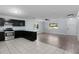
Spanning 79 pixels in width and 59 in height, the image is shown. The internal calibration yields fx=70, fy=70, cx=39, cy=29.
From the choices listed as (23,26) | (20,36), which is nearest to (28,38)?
(20,36)

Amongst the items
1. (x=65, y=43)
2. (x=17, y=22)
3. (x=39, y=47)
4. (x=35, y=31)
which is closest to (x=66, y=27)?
(x=65, y=43)

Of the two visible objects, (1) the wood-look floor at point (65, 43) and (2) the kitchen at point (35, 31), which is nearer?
(1) the wood-look floor at point (65, 43)

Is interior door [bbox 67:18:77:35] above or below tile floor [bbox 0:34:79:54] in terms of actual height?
above

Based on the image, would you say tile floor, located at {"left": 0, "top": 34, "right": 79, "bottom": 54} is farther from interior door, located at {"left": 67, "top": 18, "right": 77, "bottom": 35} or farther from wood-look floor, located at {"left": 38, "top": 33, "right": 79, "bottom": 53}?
interior door, located at {"left": 67, "top": 18, "right": 77, "bottom": 35}

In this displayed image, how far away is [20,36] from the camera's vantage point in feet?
23.1

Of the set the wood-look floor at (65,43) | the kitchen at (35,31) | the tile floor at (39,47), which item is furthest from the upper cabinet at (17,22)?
the wood-look floor at (65,43)

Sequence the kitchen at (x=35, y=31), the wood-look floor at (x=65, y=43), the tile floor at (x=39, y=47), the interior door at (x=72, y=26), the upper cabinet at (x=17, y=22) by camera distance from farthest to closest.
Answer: the interior door at (x=72, y=26) → the upper cabinet at (x=17, y=22) → the kitchen at (x=35, y=31) → the wood-look floor at (x=65, y=43) → the tile floor at (x=39, y=47)

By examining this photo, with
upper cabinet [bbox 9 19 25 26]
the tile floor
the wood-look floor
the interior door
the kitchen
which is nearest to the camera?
the tile floor

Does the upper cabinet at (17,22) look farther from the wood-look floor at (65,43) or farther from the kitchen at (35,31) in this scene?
the wood-look floor at (65,43)

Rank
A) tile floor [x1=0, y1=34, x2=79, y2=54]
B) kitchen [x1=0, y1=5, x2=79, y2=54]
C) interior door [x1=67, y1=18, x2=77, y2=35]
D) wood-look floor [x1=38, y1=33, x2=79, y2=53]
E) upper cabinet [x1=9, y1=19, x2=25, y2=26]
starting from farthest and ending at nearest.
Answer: interior door [x1=67, y1=18, x2=77, y2=35], upper cabinet [x1=9, y1=19, x2=25, y2=26], kitchen [x1=0, y1=5, x2=79, y2=54], wood-look floor [x1=38, y1=33, x2=79, y2=53], tile floor [x1=0, y1=34, x2=79, y2=54]

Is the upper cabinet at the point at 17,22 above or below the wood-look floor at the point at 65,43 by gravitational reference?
above

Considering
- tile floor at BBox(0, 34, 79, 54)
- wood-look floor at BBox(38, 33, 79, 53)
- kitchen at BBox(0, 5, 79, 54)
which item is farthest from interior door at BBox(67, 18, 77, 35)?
tile floor at BBox(0, 34, 79, 54)
